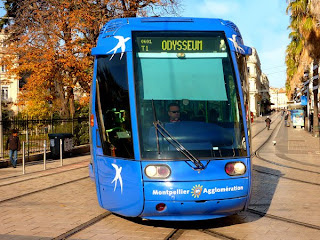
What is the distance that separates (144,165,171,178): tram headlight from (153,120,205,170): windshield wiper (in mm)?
294

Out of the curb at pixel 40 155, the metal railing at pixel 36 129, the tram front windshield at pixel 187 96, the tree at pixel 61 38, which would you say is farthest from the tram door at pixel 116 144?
the tree at pixel 61 38

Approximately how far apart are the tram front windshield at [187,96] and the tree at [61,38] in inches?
613

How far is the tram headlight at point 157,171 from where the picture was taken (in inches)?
197

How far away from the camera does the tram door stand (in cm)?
517

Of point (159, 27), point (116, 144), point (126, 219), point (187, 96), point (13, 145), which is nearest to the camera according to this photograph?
point (187, 96)

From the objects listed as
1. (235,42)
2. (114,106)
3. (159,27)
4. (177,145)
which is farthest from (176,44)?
(177,145)

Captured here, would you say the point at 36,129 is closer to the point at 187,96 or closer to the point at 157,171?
the point at 187,96

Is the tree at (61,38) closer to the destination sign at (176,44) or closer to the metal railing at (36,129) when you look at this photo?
the metal railing at (36,129)

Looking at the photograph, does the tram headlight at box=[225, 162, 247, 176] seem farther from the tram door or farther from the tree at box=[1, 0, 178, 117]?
the tree at box=[1, 0, 178, 117]

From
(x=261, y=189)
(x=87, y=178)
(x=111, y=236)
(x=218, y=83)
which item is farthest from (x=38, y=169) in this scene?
(x=218, y=83)

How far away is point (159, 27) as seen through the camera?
5.63m

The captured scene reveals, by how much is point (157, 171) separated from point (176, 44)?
1.81m

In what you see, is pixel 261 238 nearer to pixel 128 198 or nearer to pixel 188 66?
pixel 128 198

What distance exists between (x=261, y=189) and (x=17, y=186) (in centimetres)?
598
